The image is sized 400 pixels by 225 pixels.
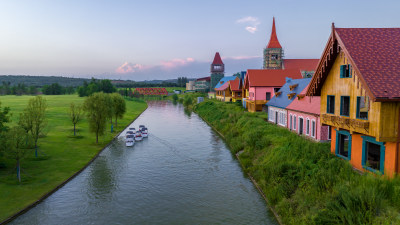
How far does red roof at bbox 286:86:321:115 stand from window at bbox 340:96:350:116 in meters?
9.56

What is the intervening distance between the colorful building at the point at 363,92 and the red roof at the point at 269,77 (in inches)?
1504

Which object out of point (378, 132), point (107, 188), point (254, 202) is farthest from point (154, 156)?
point (378, 132)

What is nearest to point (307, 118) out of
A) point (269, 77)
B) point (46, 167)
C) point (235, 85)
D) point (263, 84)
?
point (263, 84)

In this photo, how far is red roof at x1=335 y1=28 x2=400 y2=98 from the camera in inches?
756

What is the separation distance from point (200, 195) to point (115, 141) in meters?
30.8

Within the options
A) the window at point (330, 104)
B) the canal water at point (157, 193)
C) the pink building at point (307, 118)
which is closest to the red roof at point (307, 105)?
the pink building at point (307, 118)

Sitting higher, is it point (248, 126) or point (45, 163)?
point (248, 126)

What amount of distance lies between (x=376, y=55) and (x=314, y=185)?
1053 centimetres

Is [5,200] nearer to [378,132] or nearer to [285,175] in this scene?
[285,175]

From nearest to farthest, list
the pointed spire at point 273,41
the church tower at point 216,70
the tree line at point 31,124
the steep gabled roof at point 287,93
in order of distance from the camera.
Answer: the tree line at point 31,124
the steep gabled roof at point 287,93
the pointed spire at point 273,41
the church tower at point 216,70

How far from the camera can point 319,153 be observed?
26812mm

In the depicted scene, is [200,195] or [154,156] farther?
[154,156]

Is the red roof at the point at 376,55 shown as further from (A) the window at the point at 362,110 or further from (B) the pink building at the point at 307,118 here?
(B) the pink building at the point at 307,118

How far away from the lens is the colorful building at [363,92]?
19.4 metres
